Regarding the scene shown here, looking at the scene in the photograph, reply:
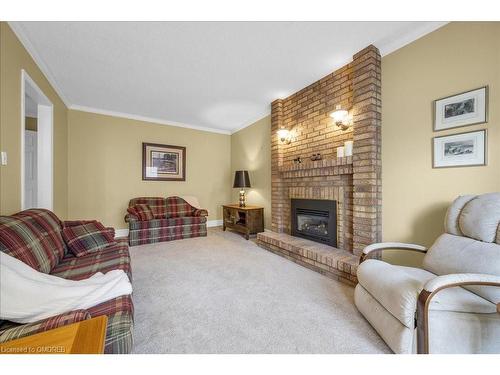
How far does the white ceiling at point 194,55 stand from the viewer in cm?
198

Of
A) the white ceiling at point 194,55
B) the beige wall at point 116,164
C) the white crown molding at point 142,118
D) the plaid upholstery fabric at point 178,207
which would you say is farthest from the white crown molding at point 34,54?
the plaid upholstery fabric at point 178,207

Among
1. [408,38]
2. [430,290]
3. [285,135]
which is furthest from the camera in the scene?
[285,135]

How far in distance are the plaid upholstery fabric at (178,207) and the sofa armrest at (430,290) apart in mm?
3973

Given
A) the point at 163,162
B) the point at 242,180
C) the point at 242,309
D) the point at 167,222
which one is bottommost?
the point at 242,309

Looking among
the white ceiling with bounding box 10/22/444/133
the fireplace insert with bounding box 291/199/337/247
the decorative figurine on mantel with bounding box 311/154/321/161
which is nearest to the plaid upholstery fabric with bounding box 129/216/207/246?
the fireplace insert with bounding box 291/199/337/247

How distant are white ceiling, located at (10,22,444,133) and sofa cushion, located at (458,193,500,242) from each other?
1660 mm

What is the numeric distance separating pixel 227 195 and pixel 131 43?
387 cm

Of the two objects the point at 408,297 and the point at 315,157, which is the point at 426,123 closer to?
the point at 315,157

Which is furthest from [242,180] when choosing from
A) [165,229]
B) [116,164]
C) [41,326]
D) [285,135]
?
[41,326]

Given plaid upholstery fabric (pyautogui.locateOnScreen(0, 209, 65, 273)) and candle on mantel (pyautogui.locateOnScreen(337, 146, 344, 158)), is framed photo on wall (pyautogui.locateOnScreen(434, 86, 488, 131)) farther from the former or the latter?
plaid upholstery fabric (pyautogui.locateOnScreen(0, 209, 65, 273))

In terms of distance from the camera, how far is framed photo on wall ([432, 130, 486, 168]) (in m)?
1.69

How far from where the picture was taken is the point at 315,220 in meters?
3.12

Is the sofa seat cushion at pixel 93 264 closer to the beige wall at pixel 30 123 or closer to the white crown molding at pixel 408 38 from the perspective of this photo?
the white crown molding at pixel 408 38

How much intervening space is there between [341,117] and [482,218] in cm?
170
